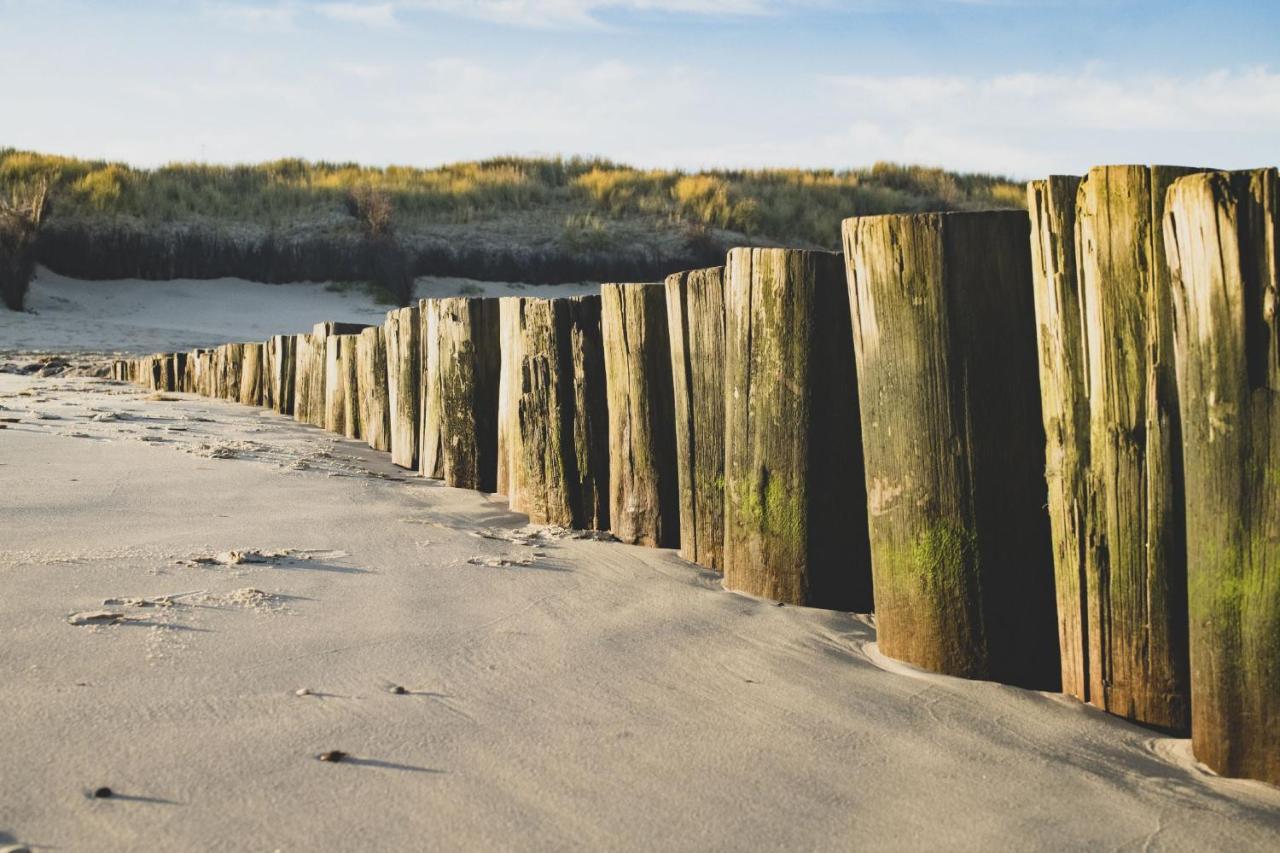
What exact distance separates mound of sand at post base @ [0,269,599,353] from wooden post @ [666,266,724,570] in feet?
42.3

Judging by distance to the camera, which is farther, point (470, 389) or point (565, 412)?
point (470, 389)

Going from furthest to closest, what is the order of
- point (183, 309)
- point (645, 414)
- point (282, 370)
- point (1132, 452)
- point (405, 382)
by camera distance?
point (183, 309), point (282, 370), point (405, 382), point (645, 414), point (1132, 452)

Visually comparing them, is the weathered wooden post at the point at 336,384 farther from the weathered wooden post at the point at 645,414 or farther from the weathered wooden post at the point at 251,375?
the weathered wooden post at the point at 645,414

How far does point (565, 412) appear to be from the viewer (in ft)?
13.5

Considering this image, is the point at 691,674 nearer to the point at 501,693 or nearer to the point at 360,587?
the point at 501,693

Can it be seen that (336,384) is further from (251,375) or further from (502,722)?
(502,722)

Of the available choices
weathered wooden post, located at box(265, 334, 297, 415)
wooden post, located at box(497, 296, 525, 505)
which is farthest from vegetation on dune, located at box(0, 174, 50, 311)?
wooden post, located at box(497, 296, 525, 505)

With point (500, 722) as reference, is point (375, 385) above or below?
above

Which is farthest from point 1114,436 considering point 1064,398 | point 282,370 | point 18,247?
point 18,247

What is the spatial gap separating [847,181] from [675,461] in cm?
2555

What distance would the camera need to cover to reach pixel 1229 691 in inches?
76.4

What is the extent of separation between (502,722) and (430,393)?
3436mm

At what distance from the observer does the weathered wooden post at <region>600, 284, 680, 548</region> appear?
12.3 feet

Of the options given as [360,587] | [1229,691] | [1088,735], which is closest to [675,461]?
[360,587]
